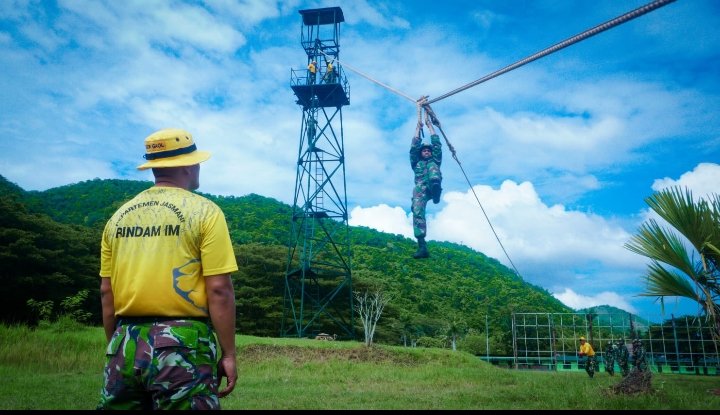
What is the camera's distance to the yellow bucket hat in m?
2.46

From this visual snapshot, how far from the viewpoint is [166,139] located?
2.48 meters

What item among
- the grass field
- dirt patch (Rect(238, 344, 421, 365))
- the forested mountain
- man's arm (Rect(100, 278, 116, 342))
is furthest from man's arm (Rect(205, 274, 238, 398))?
the forested mountain

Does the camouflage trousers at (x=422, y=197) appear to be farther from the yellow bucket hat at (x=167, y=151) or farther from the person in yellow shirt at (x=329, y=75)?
the person in yellow shirt at (x=329, y=75)

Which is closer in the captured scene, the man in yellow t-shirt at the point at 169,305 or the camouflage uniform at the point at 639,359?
the man in yellow t-shirt at the point at 169,305

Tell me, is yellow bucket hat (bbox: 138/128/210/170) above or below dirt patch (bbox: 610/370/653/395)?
above

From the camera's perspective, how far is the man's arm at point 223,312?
7.17 ft

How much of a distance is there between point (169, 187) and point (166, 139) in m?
0.24

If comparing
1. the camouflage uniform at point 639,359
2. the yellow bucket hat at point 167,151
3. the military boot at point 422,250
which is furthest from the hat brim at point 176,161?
the camouflage uniform at point 639,359

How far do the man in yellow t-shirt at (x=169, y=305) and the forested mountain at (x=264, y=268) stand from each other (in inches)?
1003

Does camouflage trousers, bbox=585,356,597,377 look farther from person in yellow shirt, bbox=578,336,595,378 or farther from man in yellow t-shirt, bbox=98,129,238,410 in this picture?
man in yellow t-shirt, bbox=98,129,238,410

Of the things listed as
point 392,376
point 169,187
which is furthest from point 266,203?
point 169,187

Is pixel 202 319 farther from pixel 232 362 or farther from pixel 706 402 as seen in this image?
pixel 706 402

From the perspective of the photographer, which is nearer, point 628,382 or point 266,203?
point 628,382

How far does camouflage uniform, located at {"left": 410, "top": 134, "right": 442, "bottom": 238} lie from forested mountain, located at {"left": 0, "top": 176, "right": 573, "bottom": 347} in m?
21.7
